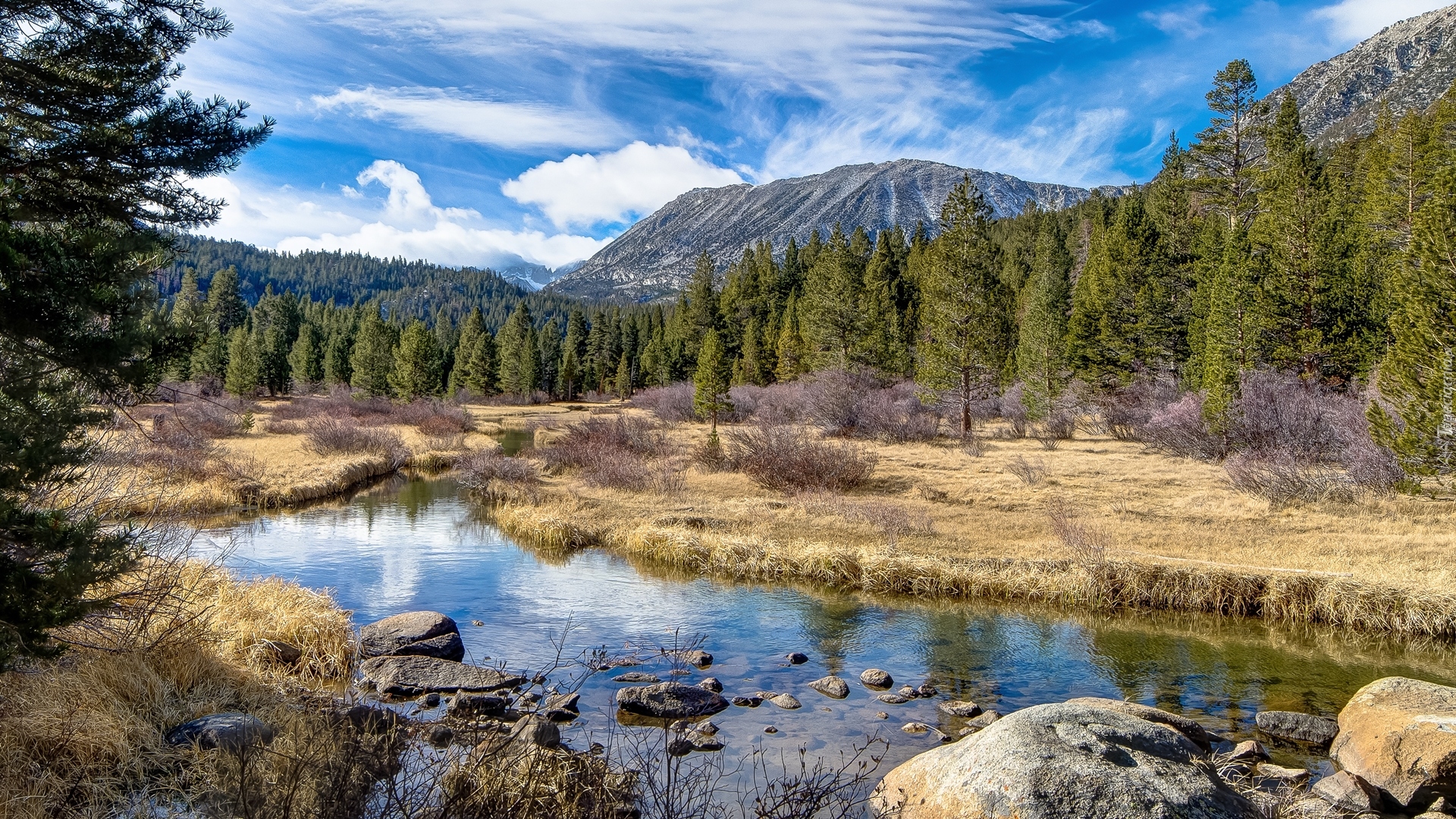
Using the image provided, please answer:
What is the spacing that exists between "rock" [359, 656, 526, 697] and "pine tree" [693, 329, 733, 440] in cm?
3678

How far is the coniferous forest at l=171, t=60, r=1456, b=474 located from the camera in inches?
733

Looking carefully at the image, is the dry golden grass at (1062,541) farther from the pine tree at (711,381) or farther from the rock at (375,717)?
the pine tree at (711,381)

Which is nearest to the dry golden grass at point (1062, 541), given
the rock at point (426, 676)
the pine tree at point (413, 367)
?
the rock at point (426, 676)

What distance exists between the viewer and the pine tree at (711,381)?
4819cm

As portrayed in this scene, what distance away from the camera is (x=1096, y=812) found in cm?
541

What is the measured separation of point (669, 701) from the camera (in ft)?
31.4

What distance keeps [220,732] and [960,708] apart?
7.99m

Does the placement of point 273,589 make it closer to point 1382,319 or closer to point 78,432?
point 78,432

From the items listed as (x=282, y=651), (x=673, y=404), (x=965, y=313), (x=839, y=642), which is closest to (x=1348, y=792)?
(x=839, y=642)

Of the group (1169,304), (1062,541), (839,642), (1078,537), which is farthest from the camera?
(1169,304)

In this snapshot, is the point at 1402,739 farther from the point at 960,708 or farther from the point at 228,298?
the point at 228,298

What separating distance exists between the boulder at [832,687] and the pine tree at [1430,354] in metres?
15.6

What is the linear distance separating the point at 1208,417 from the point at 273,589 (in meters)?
29.0

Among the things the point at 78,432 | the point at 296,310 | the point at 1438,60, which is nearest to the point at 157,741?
the point at 78,432
